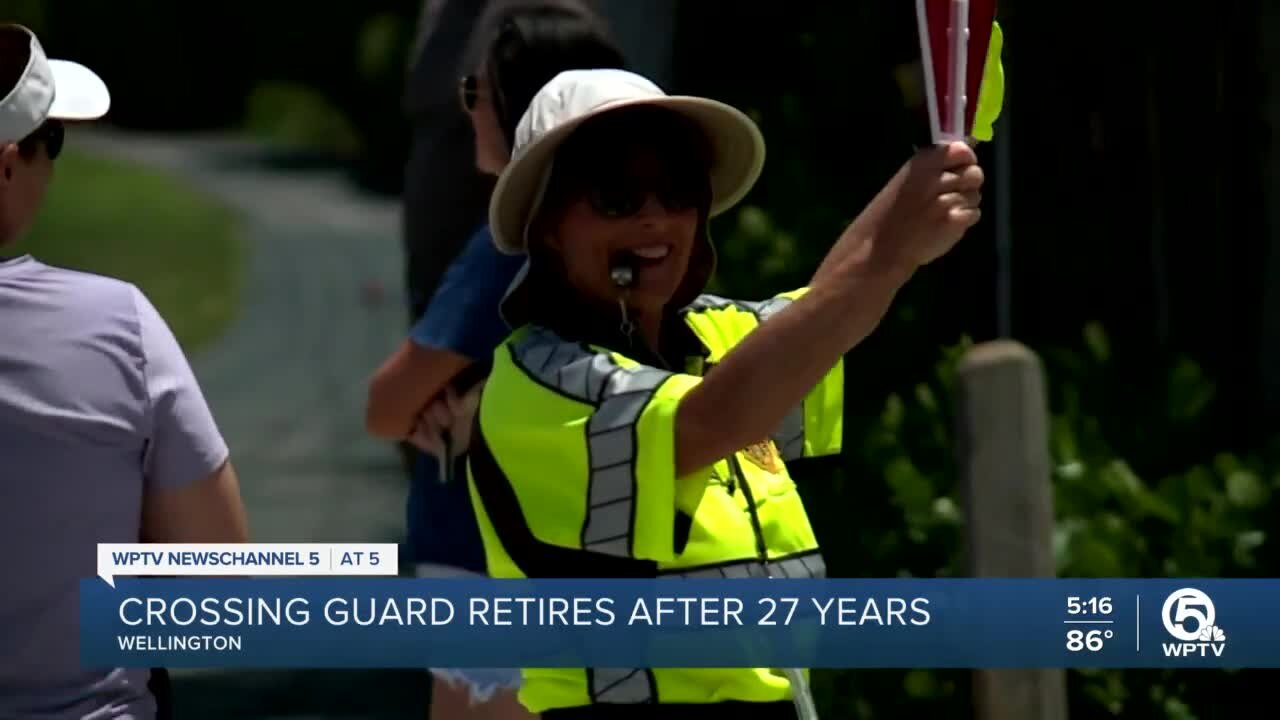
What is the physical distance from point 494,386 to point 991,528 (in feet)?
3.34

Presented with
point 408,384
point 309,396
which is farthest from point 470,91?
point 309,396

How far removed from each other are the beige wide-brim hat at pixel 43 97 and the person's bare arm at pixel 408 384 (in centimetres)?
88

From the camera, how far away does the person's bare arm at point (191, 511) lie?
3398mm

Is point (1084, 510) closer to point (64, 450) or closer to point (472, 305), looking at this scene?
point (472, 305)

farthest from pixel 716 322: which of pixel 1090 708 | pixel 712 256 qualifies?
pixel 1090 708

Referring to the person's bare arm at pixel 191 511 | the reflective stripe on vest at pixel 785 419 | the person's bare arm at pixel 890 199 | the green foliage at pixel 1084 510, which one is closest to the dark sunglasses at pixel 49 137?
the person's bare arm at pixel 191 511

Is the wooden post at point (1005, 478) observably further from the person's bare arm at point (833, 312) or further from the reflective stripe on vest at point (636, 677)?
the person's bare arm at point (833, 312)

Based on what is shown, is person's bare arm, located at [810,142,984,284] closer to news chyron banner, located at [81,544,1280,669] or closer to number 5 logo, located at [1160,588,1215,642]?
news chyron banner, located at [81,544,1280,669]

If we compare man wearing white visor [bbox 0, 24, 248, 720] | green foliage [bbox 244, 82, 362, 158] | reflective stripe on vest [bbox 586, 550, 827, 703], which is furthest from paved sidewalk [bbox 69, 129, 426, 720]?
green foliage [bbox 244, 82, 362, 158]

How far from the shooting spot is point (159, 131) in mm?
47781

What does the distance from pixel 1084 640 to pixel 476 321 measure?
1039 millimetres

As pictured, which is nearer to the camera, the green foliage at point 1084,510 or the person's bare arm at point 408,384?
the person's bare arm at point 408,384

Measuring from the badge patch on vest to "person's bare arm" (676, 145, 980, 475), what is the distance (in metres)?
0.22

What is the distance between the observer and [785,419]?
11.0ft
